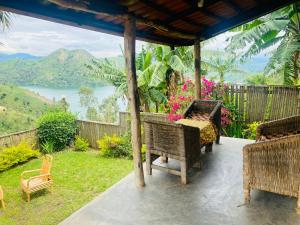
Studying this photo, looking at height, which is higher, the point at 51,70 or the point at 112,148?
the point at 51,70

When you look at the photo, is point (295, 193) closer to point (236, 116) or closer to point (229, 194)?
point (229, 194)

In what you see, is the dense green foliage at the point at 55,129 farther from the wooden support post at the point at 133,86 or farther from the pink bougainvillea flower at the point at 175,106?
the wooden support post at the point at 133,86

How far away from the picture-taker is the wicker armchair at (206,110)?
5.23 metres

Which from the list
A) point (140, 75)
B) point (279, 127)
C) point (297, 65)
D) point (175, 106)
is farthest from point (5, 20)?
point (297, 65)

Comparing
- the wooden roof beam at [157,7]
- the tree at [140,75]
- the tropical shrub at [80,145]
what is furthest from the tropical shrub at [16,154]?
the wooden roof beam at [157,7]

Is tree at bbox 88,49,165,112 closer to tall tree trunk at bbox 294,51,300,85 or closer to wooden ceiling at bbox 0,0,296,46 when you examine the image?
wooden ceiling at bbox 0,0,296,46

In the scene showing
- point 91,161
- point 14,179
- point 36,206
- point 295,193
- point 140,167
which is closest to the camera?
point 295,193

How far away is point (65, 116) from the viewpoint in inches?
412

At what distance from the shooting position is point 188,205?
10.9ft

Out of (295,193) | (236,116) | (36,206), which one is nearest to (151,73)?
(236,116)

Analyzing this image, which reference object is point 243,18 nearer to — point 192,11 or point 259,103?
point 192,11

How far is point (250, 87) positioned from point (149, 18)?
5069 mm

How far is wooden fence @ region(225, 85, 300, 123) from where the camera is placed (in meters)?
7.24

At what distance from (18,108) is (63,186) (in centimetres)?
867
